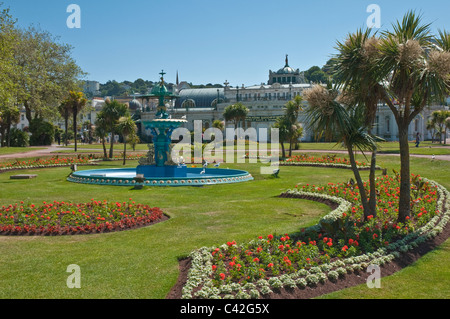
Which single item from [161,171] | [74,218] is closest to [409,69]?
[74,218]

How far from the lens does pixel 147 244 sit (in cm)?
1152

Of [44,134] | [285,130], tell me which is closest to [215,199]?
[285,130]

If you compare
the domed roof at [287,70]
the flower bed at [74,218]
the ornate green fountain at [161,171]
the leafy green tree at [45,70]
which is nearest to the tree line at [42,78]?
the leafy green tree at [45,70]

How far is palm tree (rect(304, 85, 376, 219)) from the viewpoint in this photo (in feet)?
40.3

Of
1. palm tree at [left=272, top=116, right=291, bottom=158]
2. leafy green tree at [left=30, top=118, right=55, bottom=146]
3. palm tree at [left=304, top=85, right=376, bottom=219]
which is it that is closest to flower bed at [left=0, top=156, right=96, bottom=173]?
palm tree at [left=272, top=116, right=291, bottom=158]

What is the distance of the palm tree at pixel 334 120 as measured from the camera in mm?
12297

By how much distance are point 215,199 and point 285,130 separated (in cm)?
2515

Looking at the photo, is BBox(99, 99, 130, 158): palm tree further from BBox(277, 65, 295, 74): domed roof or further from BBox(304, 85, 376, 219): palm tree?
BBox(277, 65, 295, 74): domed roof

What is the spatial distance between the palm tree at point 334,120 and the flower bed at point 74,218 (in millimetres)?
6117

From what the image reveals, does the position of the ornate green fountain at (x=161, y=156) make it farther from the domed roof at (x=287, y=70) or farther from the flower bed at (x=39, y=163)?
the domed roof at (x=287, y=70)

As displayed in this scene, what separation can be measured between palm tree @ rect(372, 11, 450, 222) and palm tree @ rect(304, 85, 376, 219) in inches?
40.6

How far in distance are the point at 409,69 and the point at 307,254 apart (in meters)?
6.05
